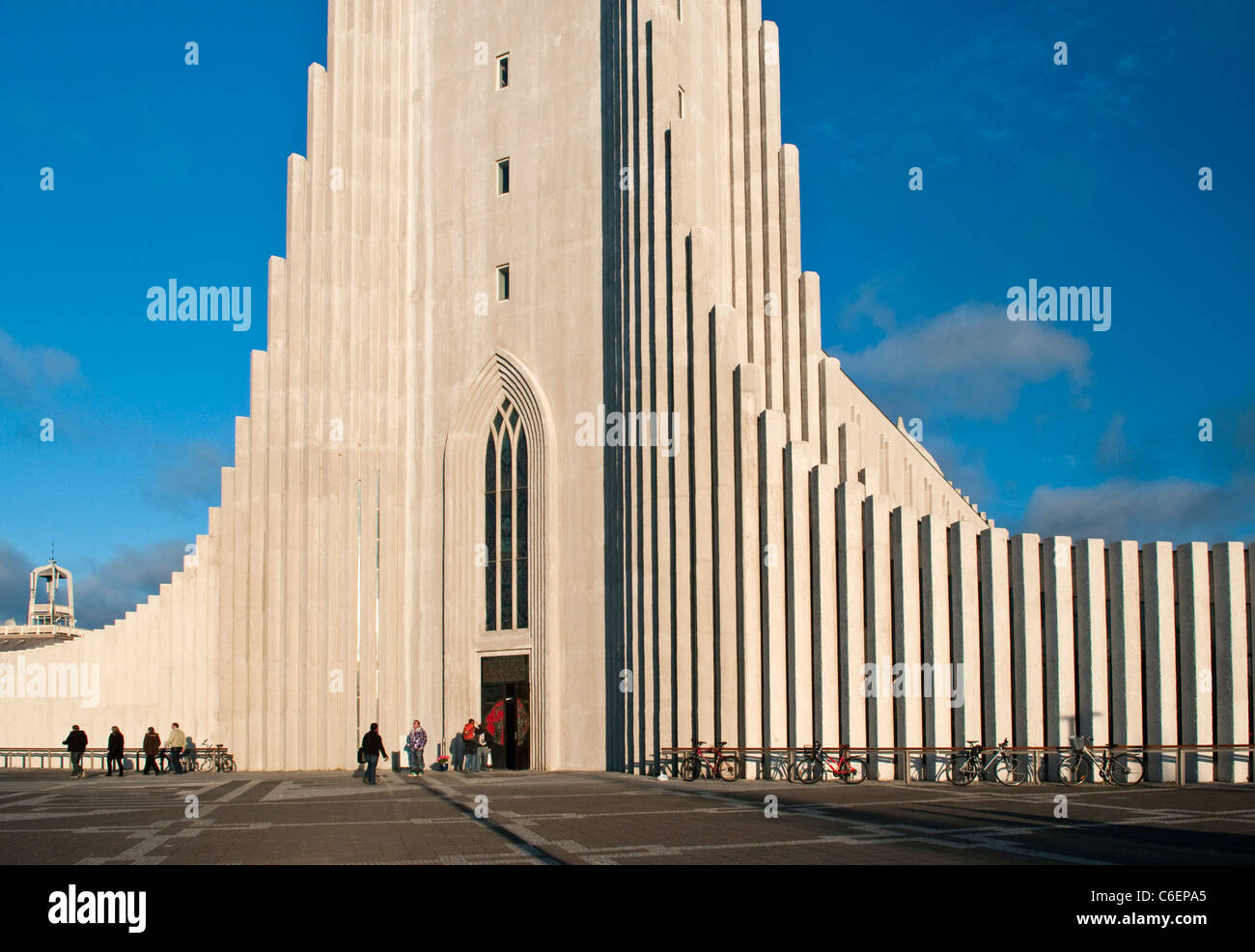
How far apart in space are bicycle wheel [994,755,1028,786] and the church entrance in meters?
12.6

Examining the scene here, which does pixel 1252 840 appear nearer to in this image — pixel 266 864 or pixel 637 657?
pixel 266 864

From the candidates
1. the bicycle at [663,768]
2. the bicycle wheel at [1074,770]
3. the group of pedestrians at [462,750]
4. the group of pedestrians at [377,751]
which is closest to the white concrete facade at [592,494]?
the bicycle at [663,768]

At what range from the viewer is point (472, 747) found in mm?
31078

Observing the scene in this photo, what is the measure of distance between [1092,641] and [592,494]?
42.8 ft

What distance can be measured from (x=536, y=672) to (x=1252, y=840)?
20659 millimetres

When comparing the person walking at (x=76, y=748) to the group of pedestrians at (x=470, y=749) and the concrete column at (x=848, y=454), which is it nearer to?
the group of pedestrians at (x=470, y=749)

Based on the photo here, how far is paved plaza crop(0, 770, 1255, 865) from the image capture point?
12.8m

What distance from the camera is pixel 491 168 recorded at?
117 feet

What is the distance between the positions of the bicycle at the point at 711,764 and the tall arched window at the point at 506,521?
26.2 ft

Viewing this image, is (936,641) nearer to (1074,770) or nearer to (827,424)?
(1074,770)

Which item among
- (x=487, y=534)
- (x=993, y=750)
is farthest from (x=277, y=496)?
(x=993, y=750)

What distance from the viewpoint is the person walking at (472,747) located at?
3102cm

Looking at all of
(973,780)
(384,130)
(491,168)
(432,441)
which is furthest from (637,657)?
(384,130)
